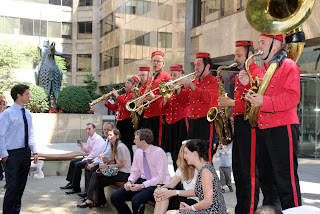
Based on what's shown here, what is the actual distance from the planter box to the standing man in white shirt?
31.0 ft

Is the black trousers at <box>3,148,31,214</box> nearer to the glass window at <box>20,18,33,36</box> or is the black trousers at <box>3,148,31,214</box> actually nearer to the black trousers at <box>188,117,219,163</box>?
the black trousers at <box>188,117,219,163</box>

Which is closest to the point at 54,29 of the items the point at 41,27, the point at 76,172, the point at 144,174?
the point at 41,27

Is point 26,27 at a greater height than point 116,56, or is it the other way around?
point 26,27

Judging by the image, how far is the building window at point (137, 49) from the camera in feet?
87.0

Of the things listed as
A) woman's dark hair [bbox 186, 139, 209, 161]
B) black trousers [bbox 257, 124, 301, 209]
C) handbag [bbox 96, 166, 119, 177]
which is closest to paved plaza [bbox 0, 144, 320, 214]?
handbag [bbox 96, 166, 119, 177]

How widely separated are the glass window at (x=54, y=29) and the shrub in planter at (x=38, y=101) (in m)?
32.5

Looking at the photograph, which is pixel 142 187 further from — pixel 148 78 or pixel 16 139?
pixel 148 78

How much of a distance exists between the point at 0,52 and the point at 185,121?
30.7 m

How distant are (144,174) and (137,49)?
24.0 meters

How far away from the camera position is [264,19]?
3.62 metres

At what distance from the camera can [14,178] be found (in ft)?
16.7

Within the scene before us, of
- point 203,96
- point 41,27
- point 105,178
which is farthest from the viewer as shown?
point 41,27

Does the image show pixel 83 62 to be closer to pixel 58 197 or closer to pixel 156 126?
pixel 58 197

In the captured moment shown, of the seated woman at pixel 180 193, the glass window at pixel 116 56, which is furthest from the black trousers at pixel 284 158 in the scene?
the glass window at pixel 116 56
